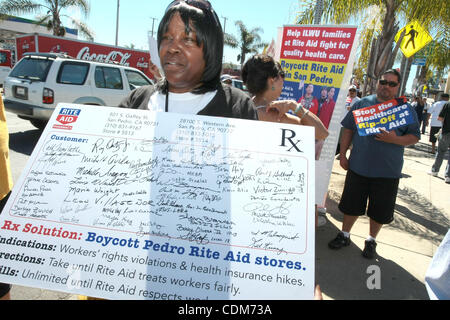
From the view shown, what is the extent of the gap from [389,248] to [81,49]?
14.1 metres

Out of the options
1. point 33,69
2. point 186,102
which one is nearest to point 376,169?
point 186,102

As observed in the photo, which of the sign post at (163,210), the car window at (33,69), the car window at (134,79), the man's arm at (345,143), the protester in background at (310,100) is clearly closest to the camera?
the sign post at (163,210)

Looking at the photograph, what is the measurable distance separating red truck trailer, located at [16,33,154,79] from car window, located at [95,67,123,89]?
6.94 metres

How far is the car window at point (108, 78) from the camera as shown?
702 cm

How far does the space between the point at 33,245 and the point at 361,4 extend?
581cm

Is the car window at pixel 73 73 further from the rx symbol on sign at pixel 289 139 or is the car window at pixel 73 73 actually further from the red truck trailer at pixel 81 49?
the red truck trailer at pixel 81 49

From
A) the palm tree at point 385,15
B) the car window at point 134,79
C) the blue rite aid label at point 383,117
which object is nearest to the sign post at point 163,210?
the blue rite aid label at point 383,117

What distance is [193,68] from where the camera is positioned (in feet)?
4.38

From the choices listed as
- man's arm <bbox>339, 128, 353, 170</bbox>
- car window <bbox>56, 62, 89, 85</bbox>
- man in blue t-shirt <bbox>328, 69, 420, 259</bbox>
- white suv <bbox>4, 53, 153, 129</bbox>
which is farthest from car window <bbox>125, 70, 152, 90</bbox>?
man in blue t-shirt <bbox>328, 69, 420, 259</bbox>

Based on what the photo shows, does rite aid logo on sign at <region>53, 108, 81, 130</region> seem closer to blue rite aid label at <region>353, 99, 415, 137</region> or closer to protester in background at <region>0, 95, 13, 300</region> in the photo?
protester in background at <region>0, 95, 13, 300</region>

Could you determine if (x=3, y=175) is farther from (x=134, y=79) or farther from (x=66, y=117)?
(x=134, y=79)

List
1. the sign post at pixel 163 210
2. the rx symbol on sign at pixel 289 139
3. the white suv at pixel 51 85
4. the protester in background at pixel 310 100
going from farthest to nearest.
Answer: the white suv at pixel 51 85
the protester in background at pixel 310 100
the rx symbol on sign at pixel 289 139
the sign post at pixel 163 210

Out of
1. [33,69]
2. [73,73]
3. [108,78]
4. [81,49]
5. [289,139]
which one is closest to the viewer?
[289,139]
